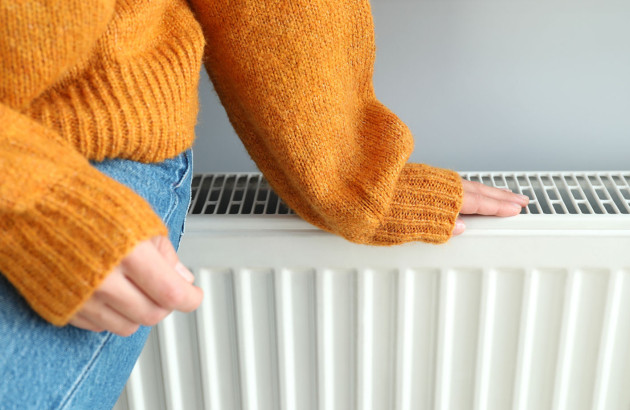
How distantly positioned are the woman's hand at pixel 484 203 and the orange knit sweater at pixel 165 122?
26 millimetres

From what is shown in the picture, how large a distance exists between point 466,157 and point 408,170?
24 cm

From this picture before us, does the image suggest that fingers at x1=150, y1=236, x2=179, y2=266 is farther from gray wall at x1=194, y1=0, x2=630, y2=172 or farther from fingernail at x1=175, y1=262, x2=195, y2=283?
gray wall at x1=194, y1=0, x2=630, y2=172

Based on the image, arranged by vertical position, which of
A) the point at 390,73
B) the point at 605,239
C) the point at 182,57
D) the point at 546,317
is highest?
the point at 182,57

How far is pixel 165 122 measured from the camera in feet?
1.53

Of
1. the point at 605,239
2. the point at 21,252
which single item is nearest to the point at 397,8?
the point at 605,239

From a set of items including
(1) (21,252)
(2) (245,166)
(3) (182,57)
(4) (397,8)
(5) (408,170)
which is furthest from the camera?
(2) (245,166)

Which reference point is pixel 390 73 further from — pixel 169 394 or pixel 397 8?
pixel 169 394

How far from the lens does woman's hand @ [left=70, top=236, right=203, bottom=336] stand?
0.37 m

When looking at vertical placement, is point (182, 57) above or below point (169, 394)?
above

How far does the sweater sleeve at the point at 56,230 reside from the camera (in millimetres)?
361

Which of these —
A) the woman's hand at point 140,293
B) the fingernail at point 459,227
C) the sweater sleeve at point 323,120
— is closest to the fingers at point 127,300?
the woman's hand at point 140,293

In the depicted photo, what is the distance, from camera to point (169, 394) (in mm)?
779

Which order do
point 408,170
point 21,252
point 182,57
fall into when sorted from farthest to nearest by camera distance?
point 408,170, point 182,57, point 21,252

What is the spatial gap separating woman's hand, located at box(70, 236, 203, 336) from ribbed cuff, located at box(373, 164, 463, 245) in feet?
0.78
